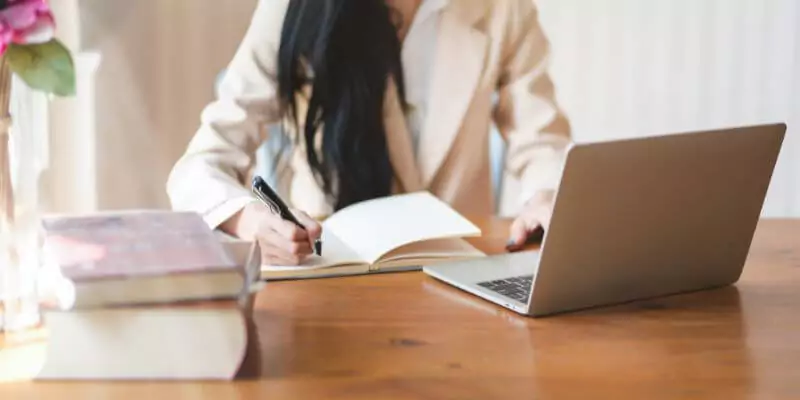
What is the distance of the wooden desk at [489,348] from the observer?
2.29 feet

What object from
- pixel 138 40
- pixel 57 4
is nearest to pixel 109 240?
pixel 57 4

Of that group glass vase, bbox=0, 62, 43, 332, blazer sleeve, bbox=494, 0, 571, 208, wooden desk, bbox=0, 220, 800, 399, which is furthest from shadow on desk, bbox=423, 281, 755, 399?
blazer sleeve, bbox=494, 0, 571, 208

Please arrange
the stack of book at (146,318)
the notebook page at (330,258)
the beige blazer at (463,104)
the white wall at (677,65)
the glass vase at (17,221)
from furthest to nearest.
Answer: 1. the white wall at (677,65)
2. the beige blazer at (463,104)
3. the notebook page at (330,258)
4. the glass vase at (17,221)
5. the stack of book at (146,318)

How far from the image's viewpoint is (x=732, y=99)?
2326mm

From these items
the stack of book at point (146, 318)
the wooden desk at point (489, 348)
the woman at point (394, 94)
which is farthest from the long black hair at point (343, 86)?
the stack of book at point (146, 318)

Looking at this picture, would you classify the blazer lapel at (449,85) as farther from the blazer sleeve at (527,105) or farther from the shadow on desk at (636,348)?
the shadow on desk at (636,348)

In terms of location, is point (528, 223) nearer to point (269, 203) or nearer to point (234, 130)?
point (269, 203)

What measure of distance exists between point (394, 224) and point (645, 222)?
0.36 metres

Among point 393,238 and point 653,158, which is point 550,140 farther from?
point 653,158

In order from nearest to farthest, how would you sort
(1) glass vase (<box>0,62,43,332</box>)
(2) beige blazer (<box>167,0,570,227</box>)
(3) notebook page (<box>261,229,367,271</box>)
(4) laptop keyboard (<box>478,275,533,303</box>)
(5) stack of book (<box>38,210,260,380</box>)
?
1. (5) stack of book (<box>38,210,260,380</box>)
2. (1) glass vase (<box>0,62,43,332</box>)
3. (4) laptop keyboard (<box>478,275,533,303</box>)
4. (3) notebook page (<box>261,229,367,271</box>)
5. (2) beige blazer (<box>167,0,570,227</box>)

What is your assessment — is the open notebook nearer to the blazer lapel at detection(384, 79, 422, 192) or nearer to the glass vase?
the glass vase

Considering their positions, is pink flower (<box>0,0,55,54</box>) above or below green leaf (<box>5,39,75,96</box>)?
above

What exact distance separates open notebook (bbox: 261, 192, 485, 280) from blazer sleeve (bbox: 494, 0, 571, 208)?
0.33 m

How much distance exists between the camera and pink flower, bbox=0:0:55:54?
2.47 feet
